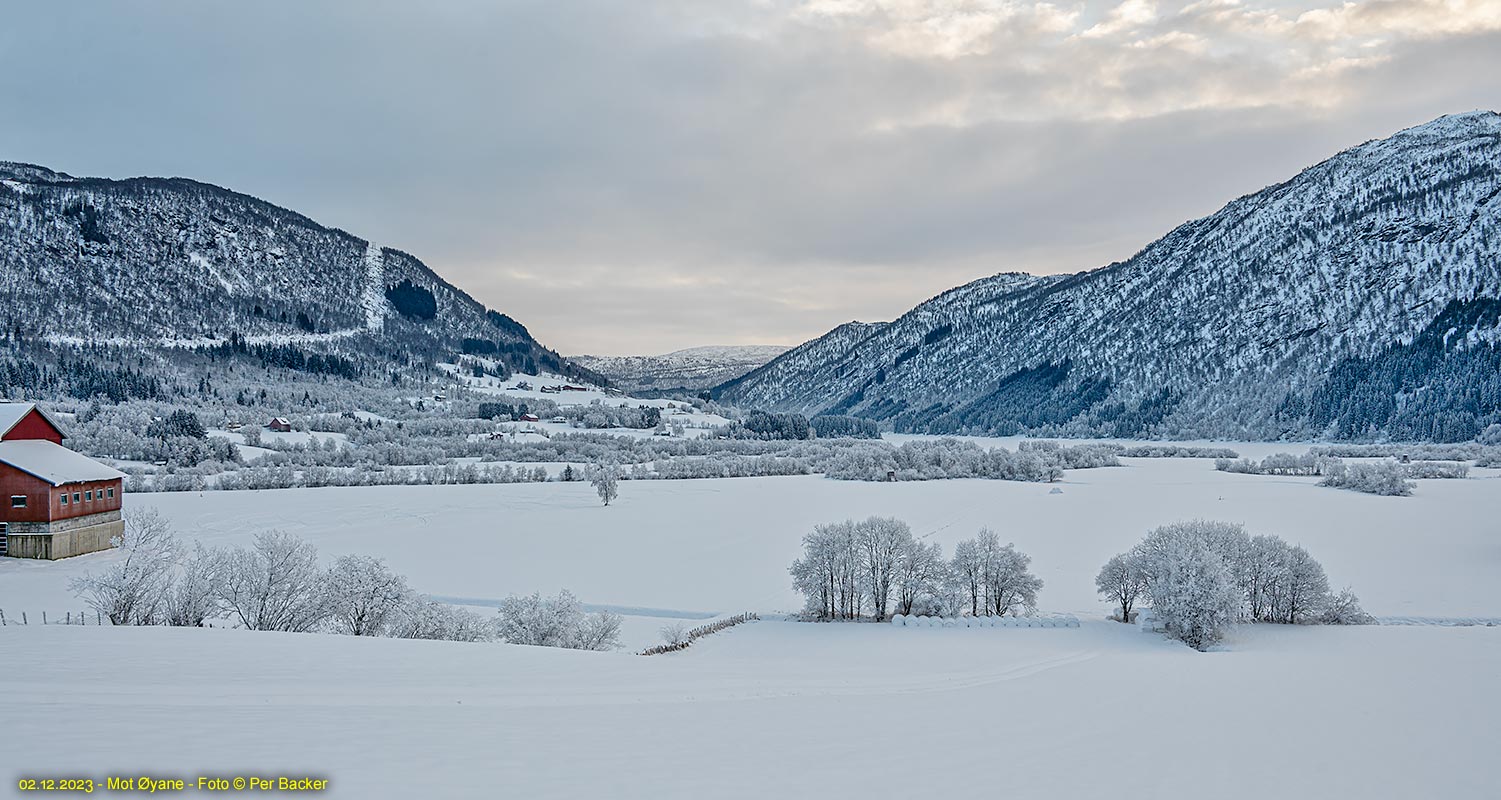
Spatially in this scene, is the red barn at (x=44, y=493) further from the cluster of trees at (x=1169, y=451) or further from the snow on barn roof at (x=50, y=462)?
the cluster of trees at (x=1169, y=451)

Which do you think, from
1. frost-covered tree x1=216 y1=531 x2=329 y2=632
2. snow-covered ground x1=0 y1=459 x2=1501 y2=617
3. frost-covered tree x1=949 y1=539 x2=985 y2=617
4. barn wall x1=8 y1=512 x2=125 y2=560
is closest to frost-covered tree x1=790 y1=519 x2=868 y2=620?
snow-covered ground x1=0 y1=459 x2=1501 y2=617

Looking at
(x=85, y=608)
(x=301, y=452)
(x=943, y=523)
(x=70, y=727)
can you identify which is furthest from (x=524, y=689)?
(x=301, y=452)

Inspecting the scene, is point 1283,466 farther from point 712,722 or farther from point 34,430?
point 34,430

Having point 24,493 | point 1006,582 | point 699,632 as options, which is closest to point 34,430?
point 24,493

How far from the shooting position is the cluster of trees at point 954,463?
301 ft

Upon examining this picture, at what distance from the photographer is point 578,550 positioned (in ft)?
157

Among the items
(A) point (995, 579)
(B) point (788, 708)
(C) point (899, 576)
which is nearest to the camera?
(B) point (788, 708)

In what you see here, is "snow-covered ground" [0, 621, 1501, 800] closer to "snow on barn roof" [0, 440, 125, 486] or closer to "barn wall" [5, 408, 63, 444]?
"snow on barn roof" [0, 440, 125, 486]

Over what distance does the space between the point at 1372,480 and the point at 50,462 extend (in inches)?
3649

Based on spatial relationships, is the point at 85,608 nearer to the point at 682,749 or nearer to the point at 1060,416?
the point at 682,749

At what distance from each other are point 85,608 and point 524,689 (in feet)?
72.3

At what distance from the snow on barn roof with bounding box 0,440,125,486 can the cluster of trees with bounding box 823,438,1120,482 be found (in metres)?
71.1

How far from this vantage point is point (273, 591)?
23.2m

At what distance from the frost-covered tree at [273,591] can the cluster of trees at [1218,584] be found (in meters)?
29.7
